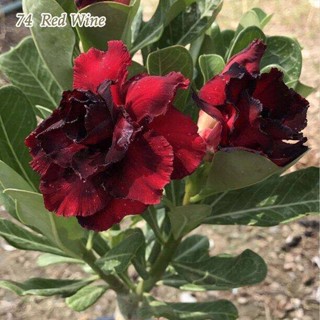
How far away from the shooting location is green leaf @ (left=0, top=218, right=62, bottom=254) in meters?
1.04

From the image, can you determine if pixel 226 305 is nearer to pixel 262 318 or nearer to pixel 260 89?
pixel 260 89

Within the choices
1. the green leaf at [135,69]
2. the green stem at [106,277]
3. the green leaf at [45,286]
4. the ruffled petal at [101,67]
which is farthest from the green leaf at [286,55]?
the green leaf at [45,286]

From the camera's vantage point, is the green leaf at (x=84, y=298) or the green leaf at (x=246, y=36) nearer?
the green leaf at (x=246, y=36)

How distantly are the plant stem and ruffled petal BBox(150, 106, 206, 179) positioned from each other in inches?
14.2

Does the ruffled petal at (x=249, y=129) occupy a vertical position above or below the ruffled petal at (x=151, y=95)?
below

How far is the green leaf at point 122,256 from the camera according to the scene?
917mm

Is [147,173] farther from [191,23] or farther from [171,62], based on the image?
[191,23]

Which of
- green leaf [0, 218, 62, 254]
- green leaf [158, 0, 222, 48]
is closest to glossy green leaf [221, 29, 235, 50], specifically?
green leaf [158, 0, 222, 48]

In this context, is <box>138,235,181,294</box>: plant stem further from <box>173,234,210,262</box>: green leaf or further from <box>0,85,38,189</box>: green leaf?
<box>0,85,38,189</box>: green leaf

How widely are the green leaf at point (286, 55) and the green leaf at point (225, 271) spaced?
31 centimetres

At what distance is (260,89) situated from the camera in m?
0.73

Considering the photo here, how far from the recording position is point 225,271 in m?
1.09

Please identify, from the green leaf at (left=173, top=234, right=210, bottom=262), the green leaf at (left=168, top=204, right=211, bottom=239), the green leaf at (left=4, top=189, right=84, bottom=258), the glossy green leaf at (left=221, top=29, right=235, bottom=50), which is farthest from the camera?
the green leaf at (left=173, top=234, right=210, bottom=262)

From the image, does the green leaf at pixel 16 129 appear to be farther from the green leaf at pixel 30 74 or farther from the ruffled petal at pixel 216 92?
the ruffled petal at pixel 216 92
